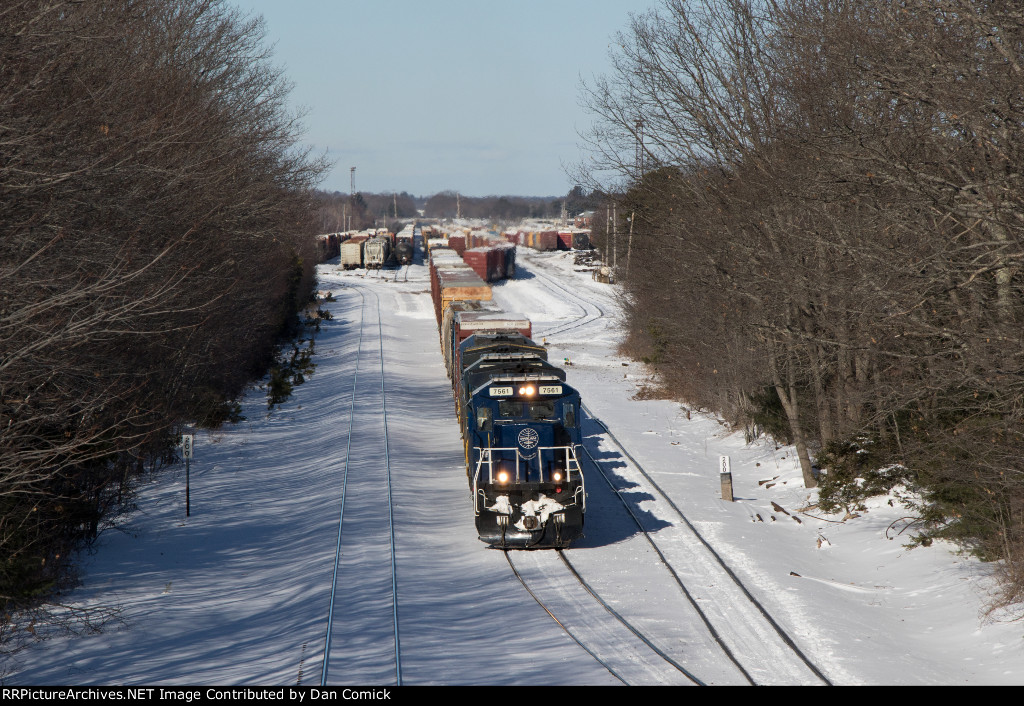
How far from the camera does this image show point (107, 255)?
50.2 feet

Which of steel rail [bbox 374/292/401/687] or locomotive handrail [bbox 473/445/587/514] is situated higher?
locomotive handrail [bbox 473/445/587/514]

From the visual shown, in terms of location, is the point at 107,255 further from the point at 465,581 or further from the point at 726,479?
the point at 726,479

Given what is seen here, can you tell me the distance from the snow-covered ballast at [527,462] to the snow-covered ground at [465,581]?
606 mm

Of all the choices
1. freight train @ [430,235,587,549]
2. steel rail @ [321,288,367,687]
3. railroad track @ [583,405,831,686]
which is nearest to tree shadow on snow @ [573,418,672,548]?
railroad track @ [583,405,831,686]

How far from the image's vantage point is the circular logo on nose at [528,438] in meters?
16.1

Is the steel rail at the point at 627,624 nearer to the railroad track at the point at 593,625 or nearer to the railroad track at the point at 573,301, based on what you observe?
the railroad track at the point at 593,625

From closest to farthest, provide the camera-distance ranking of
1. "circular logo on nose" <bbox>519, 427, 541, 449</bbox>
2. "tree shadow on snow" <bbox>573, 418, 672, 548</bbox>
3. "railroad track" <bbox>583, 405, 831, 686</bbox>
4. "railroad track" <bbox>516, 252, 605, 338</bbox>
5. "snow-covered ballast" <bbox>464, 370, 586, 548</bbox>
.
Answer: "railroad track" <bbox>583, 405, 831, 686</bbox> → "snow-covered ballast" <bbox>464, 370, 586, 548</bbox> → "circular logo on nose" <bbox>519, 427, 541, 449</bbox> → "tree shadow on snow" <bbox>573, 418, 672, 548</bbox> → "railroad track" <bbox>516, 252, 605, 338</bbox>

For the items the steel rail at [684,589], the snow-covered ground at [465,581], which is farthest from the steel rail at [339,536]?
the steel rail at [684,589]

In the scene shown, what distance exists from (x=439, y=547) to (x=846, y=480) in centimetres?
905

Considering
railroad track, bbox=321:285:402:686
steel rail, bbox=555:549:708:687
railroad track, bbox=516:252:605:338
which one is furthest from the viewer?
railroad track, bbox=516:252:605:338

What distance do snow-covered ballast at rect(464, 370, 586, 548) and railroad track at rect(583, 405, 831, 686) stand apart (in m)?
2.14

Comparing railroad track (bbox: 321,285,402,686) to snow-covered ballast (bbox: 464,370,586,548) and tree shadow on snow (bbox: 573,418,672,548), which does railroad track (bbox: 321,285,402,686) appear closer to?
snow-covered ballast (bbox: 464,370,586,548)

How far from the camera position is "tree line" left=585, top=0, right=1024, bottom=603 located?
38.6 ft

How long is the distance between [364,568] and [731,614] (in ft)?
20.9
